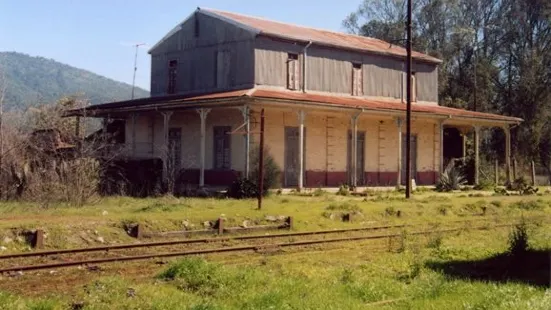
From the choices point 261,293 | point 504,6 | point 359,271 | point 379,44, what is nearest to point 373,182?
point 379,44

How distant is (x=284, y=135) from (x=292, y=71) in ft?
11.1

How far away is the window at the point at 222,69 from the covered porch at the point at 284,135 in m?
1.90

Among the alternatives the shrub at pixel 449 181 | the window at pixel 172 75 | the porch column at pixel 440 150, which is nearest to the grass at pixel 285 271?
the shrub at pixel 449 181

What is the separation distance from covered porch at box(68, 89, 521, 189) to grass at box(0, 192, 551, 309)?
6.24 m

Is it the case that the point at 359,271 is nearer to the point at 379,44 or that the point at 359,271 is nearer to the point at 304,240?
the point at 304,240

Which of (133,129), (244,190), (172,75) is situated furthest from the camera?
(172,75)

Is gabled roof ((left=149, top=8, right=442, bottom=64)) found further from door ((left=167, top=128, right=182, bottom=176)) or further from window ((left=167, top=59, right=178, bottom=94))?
door ((left=167, top=128, right=182, bottom=176))

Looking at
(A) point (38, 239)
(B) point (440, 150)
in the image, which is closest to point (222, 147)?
(B) point (440, 150)

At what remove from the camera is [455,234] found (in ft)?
55.7

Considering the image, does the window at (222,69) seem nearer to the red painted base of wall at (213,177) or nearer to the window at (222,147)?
the window at (222,147)

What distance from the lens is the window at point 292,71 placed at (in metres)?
29.5

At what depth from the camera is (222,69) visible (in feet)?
97.7

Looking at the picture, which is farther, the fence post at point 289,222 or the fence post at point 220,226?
the fence post at point 289,222

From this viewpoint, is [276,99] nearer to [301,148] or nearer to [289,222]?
[301,148]
